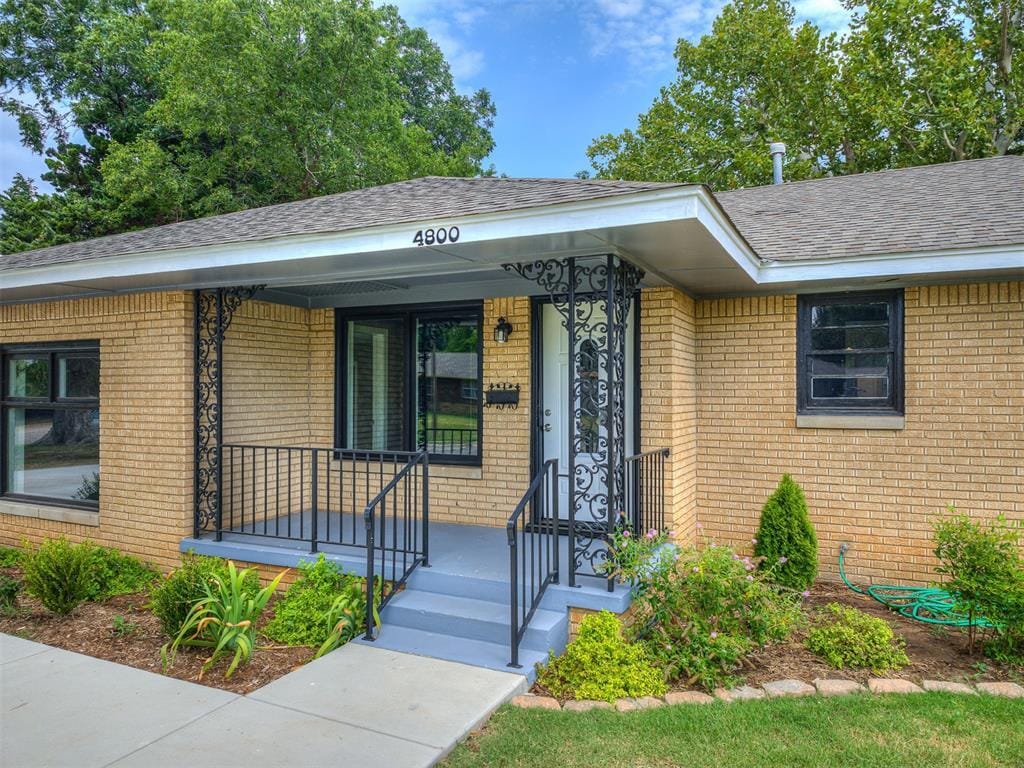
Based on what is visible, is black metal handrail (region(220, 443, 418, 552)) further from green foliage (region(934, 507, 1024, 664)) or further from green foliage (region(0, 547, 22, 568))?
green foliage (region(934, 507, 1024, 664))

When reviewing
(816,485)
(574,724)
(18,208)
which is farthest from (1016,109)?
(18,208)

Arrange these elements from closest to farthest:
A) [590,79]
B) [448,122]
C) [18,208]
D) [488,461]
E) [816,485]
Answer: [816,485], [488,461], [18,208], [590,79], [448,122]

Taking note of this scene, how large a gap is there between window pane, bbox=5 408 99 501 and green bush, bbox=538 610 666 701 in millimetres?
5424

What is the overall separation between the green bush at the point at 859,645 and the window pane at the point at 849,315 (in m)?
2.68

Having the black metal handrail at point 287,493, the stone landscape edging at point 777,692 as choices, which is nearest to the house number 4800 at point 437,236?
the black metal handrail at point 287,493

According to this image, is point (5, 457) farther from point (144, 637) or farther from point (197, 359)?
point (144, 637)

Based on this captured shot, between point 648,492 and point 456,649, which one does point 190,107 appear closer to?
point 648,492

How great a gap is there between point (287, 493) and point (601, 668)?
3971mm

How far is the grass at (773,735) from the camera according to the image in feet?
10.2

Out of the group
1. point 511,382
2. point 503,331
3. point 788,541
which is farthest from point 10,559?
point 788,541

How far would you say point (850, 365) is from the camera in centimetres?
596

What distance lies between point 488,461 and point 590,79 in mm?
16248

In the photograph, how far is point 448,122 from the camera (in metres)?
Result: 26.2

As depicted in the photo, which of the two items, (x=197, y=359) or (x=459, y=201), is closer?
(x=459, y=201)
